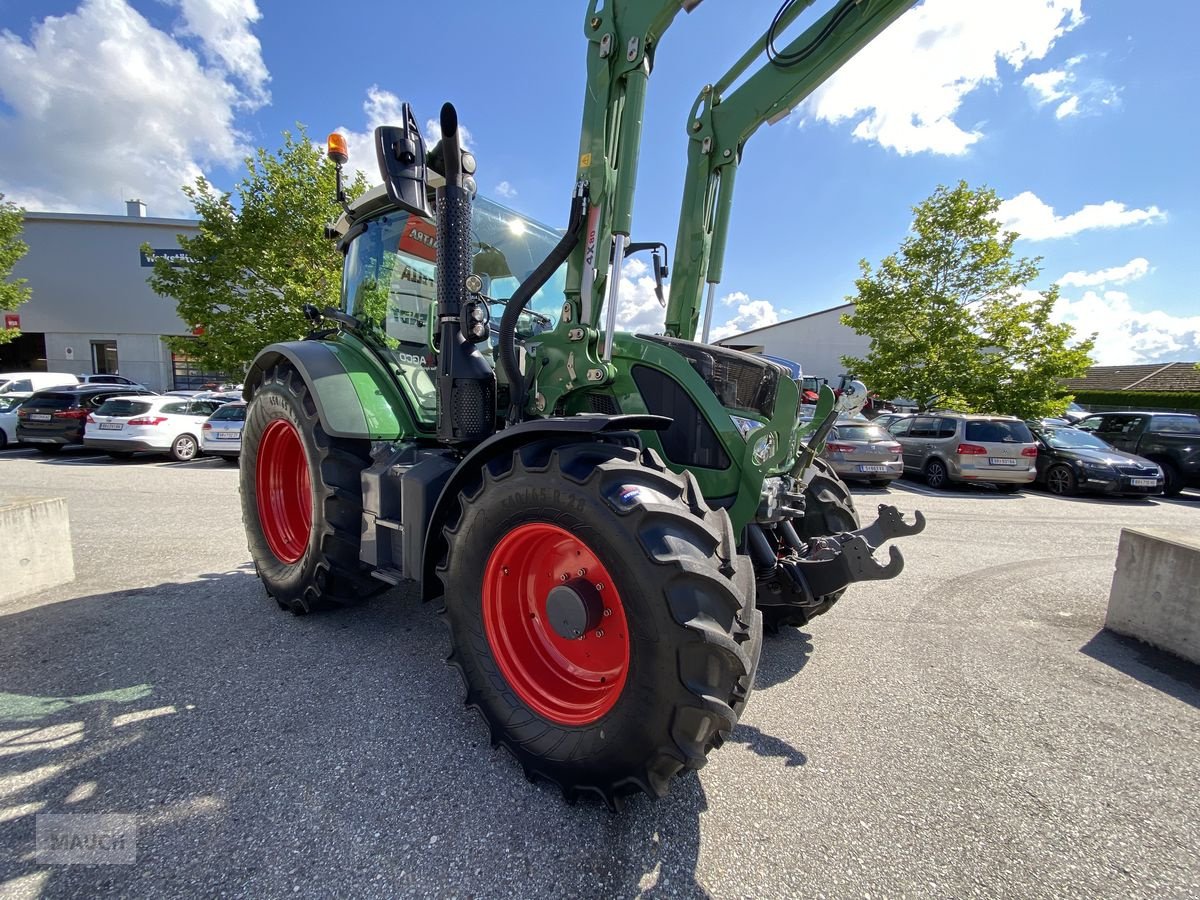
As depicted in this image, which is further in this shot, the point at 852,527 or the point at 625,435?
the point at 852,527

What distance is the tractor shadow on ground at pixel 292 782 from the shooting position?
5.37 feet

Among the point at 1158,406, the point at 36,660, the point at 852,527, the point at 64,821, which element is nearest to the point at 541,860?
the point at 64,821

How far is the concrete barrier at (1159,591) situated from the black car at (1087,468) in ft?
27.8

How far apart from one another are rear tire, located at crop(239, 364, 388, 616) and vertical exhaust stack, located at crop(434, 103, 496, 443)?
2.52 ft

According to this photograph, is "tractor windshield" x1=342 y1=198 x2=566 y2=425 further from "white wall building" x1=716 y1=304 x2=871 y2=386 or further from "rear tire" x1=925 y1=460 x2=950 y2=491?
"white wall building" x1=716 y1=304 x2=871 y2=386

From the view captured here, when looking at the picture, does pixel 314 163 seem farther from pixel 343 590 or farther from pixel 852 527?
→ pixel 852 527

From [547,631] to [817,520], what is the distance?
198 centimetres

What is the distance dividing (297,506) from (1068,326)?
17603 mm

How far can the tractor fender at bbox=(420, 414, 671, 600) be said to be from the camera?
1978mm

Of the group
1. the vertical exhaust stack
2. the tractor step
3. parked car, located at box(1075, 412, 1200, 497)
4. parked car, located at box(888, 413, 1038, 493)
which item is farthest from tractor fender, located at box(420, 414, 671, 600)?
parked car, located at box(1075, 412, 1200, 497)

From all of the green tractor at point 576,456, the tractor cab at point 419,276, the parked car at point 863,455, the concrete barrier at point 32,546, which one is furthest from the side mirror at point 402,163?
the parked car at point 863,455

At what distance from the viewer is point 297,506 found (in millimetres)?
3902

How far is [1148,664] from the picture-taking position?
3.33 meters

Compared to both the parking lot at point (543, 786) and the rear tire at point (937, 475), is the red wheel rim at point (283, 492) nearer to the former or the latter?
the parking lot at point (543, 786)
